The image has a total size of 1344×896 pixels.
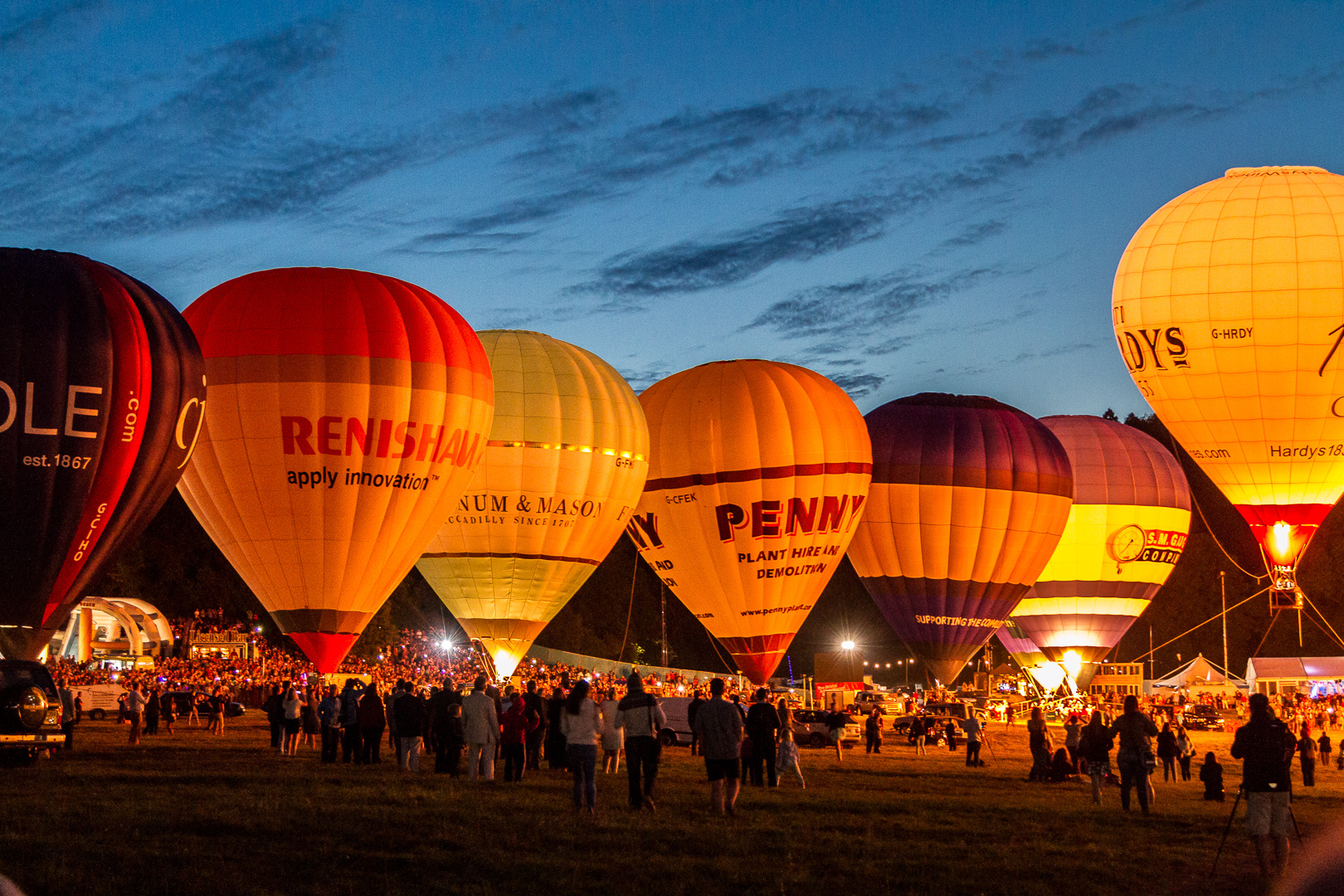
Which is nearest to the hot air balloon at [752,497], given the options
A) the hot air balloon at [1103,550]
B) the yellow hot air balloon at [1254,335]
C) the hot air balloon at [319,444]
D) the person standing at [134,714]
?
the hot air balloon at [319,444]

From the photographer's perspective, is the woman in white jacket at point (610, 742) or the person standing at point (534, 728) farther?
the woman in white jacket at point (610, 742)

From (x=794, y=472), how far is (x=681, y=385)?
3285mm

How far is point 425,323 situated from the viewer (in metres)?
24.1

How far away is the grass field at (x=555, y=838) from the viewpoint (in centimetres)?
955

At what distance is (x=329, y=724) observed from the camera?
18.6 m

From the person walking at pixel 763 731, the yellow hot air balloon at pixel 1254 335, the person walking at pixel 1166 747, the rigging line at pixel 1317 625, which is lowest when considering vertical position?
the person walking at pixel 1166 747

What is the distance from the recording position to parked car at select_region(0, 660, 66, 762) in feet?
53.7

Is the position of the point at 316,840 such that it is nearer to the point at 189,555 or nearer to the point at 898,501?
the point at 898,501

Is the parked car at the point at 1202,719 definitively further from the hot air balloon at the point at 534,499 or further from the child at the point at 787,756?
the child at the point at 787,756

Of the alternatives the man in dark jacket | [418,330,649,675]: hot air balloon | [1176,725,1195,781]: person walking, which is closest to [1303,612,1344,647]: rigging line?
[418,330,649,675]: hot air balloon

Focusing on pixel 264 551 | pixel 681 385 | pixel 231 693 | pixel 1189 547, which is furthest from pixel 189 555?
pixel 1189 547

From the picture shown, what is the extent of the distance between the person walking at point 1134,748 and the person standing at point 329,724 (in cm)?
933

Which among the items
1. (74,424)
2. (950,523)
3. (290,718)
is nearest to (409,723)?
(290,718)

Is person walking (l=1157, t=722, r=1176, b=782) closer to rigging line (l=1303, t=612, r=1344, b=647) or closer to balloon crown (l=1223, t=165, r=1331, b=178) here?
balloon crown (l=1223, t=165, r=1331, b=178)
